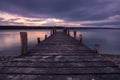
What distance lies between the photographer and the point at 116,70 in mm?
3867

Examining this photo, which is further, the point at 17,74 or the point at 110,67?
the point at 110,67

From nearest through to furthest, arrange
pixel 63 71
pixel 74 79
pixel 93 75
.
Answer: pixel 74 79
pixel 93 75
pixel 63 71

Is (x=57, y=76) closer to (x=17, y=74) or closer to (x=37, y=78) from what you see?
(x=37, y=78)

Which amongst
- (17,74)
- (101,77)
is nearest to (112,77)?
(101,77)

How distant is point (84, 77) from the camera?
11.2ft

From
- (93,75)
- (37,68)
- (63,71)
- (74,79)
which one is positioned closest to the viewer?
(74,79)

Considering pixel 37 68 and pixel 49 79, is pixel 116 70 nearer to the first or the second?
pixel 49 79

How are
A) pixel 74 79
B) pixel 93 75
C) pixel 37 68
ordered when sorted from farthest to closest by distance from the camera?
1. pixel 37 68
2. pixel 93 75
3. pixel 74 79

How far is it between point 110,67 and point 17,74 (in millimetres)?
2741

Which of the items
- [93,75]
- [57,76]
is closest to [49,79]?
[57,76]

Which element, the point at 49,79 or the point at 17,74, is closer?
the point at 49,79

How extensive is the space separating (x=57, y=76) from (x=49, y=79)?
0.89 feet

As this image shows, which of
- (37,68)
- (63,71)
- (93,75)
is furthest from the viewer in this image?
(37,68)

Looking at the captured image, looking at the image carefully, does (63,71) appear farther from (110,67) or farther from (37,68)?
(110,67)
